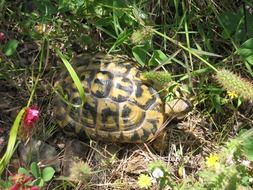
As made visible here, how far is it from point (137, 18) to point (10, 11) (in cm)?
76

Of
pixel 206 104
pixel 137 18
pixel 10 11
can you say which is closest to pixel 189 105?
pixel 206 104

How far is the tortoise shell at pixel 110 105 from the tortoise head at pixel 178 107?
0.18ft

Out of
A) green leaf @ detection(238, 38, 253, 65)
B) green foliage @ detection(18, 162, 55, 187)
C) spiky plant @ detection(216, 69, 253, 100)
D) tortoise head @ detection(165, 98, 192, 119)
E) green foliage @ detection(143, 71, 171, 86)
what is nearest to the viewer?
spiky plant @ detection(216, 69, 253, 100)

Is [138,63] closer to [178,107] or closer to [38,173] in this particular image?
[178,107]

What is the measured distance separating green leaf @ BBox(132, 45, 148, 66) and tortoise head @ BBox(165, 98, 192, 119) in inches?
10.4

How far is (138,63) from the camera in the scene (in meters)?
2.93

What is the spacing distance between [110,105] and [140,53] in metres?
0.31

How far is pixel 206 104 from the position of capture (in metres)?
2.93

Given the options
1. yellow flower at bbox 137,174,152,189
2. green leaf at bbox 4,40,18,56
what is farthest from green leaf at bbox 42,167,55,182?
green leaf at bbox 4,40,18,56

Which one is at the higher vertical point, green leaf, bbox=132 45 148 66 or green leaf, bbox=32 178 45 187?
green leaf, bbox=132 45 148 66

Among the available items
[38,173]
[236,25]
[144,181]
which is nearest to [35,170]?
[38,173]

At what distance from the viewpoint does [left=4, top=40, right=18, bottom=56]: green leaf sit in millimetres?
2717

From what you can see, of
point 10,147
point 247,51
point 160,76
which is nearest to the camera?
point 10,147

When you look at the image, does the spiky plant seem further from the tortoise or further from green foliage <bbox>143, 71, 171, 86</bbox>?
the tortoise
